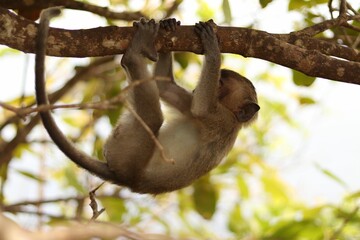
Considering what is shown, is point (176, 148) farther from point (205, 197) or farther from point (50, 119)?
point (50, 119)

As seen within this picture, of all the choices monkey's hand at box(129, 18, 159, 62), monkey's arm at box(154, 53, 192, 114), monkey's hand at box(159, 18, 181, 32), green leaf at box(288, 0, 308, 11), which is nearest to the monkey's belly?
monkey's arm at box(154, 53, 192, 114)

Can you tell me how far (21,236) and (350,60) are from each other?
2283 mm

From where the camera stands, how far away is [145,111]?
2832 mm

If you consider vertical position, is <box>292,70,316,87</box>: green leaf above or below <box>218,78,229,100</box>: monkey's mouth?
below

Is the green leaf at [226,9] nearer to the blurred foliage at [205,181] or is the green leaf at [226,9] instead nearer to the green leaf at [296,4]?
the blurred foliage at [205,181]

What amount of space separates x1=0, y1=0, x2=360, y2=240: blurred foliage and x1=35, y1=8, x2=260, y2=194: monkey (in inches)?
11.1

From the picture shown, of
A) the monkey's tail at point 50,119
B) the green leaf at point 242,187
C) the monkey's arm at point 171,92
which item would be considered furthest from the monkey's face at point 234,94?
the green leaf at point 242,187

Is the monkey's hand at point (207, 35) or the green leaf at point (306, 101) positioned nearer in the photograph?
the monkey's hand at point (207, 35)

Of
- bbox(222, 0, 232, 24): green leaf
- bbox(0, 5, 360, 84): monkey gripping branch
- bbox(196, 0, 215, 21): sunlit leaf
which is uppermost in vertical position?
bbox(196, 0, 215, 21): sunlit leaf

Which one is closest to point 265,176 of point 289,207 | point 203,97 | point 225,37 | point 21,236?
point 289,207

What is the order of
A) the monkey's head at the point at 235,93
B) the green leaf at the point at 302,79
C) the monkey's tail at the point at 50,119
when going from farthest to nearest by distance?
the monkey's head at the point at 235,93 < the green leaf at the point at 302,79 < the monkey's tail at the point at 50,119

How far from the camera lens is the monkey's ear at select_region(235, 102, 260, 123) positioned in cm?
338

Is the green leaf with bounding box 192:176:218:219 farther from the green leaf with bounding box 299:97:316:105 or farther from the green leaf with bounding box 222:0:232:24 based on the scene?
the green leaf with bounding box 222:0:232:24

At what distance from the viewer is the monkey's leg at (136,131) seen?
276 centimetres
